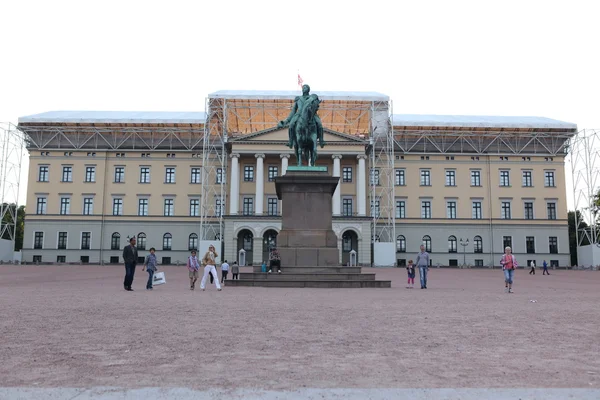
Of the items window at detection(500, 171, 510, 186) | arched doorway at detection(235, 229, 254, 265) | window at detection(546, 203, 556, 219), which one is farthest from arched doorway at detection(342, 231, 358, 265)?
window at detection(546, 203, 556, 219)

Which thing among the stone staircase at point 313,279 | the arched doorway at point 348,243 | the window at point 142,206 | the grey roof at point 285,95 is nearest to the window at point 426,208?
the arched doorway at point 348,243

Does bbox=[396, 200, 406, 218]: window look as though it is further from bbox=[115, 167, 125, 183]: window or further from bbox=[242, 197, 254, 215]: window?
bbox=[115, 167, 125, 183]: window

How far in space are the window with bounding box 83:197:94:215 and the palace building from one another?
125 mm

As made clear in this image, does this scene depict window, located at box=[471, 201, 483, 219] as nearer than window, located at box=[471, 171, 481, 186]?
Yes

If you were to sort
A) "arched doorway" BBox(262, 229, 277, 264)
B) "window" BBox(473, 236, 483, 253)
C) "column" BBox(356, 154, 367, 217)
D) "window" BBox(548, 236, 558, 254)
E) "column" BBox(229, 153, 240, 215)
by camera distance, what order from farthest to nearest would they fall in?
"window" BBox(548, 236, 558, 254) → "window" BBox(473, 236, 483, 253) → "column" BBox(356, 154, 367, 217) → "column" BBox(229, 153, 240, 215) → "arched doorway" BBox(262, 229, 277, 264)

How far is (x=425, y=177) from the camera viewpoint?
6438 centimetres

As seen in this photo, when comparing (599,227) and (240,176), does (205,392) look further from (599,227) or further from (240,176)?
(599,227)

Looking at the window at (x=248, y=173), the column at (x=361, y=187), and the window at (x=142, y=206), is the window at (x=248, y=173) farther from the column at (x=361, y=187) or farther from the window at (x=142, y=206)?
the column at (x=361, y=187)

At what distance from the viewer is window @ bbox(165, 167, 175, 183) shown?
210 feet

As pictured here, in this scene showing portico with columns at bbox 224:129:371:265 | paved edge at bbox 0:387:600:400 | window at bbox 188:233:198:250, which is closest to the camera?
paved edge at bbox 0:387:600:400

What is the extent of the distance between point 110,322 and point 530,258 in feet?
200

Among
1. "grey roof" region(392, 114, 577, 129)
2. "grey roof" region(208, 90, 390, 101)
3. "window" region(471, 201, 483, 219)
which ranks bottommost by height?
"window" region(471, 201, 483, 219)

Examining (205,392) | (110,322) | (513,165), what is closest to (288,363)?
(205,392)

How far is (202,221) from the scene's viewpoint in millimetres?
59625
